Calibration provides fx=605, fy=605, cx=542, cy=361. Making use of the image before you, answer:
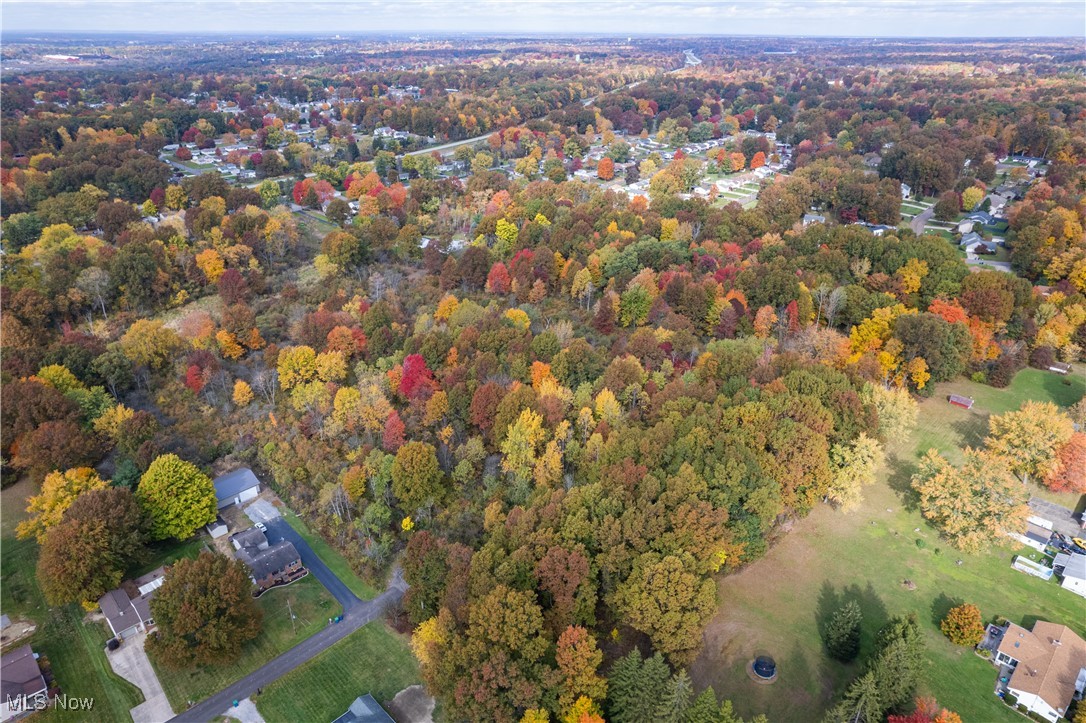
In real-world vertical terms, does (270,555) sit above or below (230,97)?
below

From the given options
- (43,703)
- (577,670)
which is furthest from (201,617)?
(577,670)

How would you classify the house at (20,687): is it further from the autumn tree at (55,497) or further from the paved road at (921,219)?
the paved road at (921,219)

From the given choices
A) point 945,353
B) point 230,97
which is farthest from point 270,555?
point 230,97

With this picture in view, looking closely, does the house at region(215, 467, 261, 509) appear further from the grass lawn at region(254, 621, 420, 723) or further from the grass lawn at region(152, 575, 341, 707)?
the grass lawn at region(254, 621, 420, 723)

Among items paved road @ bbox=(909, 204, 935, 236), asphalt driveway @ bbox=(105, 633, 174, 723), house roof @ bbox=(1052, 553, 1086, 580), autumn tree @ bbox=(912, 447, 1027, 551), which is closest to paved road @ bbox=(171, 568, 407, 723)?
asphalt driveway @ bbox=(105, 633, 174, 723)

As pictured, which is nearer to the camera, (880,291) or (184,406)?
(184,406)

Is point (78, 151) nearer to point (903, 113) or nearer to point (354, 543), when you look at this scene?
point (354, 543)

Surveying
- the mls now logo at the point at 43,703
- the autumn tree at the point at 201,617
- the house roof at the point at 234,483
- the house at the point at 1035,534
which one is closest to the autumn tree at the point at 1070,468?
the house at the point at 1035,534
